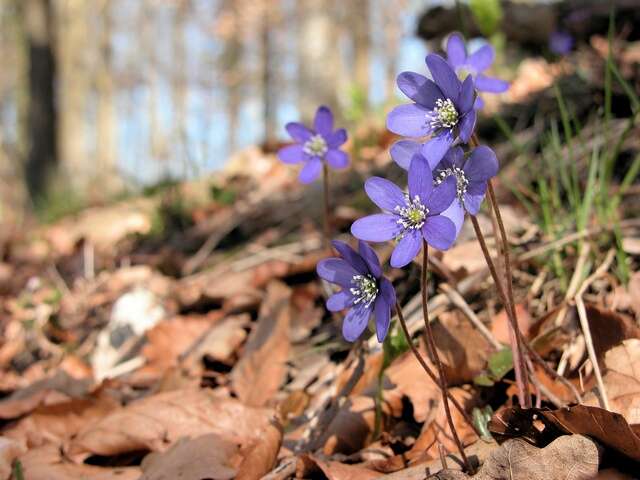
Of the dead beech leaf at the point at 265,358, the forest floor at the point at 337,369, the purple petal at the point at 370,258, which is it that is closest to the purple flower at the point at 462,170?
the purple petal at the point at 370,258

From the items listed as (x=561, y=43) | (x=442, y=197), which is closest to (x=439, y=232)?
(x=442, y=197)

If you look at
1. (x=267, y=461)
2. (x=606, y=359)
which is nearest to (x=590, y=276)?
(x=606, y=359)

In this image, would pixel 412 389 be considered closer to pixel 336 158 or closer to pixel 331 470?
pixel 331 470

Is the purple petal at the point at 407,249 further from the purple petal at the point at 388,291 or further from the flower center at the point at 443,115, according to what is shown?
the flower center at the point at 443,115

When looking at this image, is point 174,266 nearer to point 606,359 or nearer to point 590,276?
point 590,276

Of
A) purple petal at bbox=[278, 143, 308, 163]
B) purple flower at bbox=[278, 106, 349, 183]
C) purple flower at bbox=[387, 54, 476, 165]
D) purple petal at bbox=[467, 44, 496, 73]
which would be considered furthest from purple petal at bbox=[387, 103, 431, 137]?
purple petal at bbox=[278, 143, 308, 163]

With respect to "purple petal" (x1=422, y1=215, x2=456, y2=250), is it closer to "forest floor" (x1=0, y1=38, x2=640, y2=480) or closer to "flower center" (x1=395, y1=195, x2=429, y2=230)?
"flower center" (x1=395, y1=195, x2=429, y2=230)
